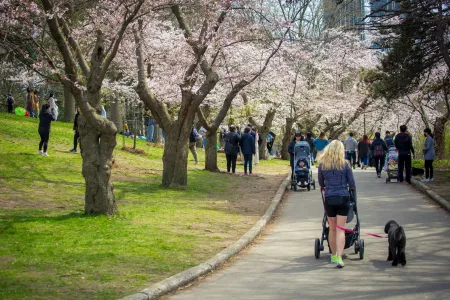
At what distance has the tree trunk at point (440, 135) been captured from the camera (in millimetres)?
35375

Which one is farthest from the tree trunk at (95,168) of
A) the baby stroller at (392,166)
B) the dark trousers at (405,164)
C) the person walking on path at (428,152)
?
the baby stroller at (392,166)

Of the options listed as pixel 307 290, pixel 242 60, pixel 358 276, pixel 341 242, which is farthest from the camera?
pixel 242 60

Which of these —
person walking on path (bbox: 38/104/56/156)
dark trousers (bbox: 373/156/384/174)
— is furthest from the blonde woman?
dark trousers (bbox: 373/156/384/174)

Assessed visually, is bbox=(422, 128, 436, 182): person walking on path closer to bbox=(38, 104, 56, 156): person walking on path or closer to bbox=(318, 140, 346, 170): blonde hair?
bbox=(38, 104, 56, 156): person walking on path

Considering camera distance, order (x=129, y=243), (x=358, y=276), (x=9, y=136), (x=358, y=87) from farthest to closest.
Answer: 1. (x=358, y=87)
2. (x=9, y=136)
3. (x=129, y=243)
4. (x=358, y=276)

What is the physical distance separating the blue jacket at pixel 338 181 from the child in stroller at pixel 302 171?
11350 millimetres

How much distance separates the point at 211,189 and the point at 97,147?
808 centimetres

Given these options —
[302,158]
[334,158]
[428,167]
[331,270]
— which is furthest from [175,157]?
[331,270]

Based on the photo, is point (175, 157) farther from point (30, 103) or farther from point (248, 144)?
point (30, 103)

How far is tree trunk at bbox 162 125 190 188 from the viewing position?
776 inches

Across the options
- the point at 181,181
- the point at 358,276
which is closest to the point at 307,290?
the point at 358,276

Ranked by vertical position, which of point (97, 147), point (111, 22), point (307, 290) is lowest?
point (307, 290)

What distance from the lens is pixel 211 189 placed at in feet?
68.5

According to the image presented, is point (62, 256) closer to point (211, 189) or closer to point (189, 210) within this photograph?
point (189, 210)
